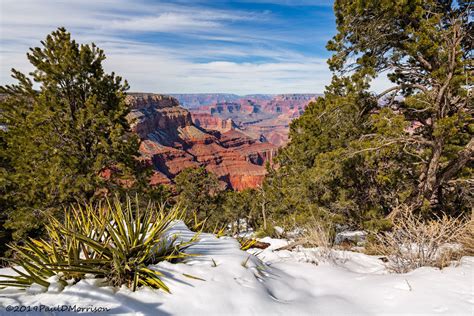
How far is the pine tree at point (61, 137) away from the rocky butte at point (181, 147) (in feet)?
324

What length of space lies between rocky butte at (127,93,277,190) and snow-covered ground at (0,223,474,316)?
351ft

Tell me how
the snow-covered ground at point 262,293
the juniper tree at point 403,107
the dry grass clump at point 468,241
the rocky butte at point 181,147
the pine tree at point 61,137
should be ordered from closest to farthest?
the snow-covered ground at point 262,293, the dry grass clump at point 468,241, the juniper tree at point 403,107, the pine tree at point 61,137, the rocky butte at point 181,147

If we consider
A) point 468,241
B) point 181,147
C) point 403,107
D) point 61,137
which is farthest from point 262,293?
point 181,147

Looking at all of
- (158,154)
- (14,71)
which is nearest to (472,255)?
(14,71)

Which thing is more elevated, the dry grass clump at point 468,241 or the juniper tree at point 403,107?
the juniper tree at point 403,107

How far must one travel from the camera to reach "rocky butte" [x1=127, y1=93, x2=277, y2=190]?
117m

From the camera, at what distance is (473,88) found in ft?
19.8

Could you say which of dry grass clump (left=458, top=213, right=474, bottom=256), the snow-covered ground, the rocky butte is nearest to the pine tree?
the snow-covered ground

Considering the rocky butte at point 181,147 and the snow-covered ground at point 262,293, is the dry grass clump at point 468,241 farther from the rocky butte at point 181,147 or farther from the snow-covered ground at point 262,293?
the rocky butte at point 181,147

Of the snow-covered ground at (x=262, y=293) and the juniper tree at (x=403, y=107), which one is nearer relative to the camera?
the snow-covered ground at (x=262, y=293)

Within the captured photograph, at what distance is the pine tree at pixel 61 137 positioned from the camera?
9070 millimetres

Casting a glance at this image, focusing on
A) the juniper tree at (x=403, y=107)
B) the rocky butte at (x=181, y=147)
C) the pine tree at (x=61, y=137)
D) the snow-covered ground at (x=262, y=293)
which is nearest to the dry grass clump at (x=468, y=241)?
the snow-covered ground at (x=262, y=293)

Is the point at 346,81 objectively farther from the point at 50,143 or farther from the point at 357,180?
the point at 50,143

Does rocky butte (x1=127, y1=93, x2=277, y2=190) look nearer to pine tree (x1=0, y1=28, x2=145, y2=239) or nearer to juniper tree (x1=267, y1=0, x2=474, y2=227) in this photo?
pine tree (x1=0, y1=28, x2=145, y2=239)
